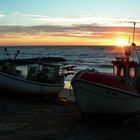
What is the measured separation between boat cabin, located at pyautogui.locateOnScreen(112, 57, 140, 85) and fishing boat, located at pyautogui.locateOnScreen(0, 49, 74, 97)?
571cm

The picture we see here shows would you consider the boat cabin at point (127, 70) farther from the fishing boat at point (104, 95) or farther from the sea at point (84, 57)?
the sea at point (84, 57)

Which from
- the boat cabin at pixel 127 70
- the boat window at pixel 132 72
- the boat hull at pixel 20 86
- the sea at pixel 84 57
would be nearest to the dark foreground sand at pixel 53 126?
the boat cabin at pixel 127 70

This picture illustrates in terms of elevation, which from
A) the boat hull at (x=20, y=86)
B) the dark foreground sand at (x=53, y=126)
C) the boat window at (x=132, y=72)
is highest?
the boat window at (x=132, y=72)

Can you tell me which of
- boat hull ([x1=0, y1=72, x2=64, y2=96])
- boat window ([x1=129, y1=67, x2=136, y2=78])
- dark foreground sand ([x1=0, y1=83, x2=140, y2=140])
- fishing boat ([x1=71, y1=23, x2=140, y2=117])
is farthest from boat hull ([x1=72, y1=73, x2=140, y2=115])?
boat hull ([x1=0, y1=72, x2=64, y2=96])

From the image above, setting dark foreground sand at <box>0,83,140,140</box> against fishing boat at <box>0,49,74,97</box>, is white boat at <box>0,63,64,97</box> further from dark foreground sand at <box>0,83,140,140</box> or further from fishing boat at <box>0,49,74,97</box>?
dark foreground sand at <box>0,83,140,140</box>

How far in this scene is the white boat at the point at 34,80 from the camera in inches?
750

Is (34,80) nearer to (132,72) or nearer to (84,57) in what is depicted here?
(132,72)

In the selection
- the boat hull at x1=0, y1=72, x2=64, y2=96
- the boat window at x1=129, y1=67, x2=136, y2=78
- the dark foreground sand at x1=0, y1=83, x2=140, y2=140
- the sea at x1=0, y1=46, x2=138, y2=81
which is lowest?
the sea at x1=0, y1=46, x2=138, y2=81

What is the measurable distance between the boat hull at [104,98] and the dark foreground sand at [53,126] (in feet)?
1.90

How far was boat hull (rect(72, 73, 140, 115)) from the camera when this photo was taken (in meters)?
12.9

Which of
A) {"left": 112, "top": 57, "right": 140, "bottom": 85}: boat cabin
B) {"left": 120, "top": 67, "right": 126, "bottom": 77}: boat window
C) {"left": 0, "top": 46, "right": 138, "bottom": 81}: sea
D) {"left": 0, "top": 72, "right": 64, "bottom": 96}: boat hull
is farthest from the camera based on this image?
{"left": 0, "top": 46, "right": 138, "bottom": 81}: sea

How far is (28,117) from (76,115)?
2040mm

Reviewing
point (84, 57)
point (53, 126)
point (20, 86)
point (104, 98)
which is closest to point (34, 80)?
point (20, 86)

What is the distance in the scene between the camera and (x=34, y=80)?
65.0 ft
